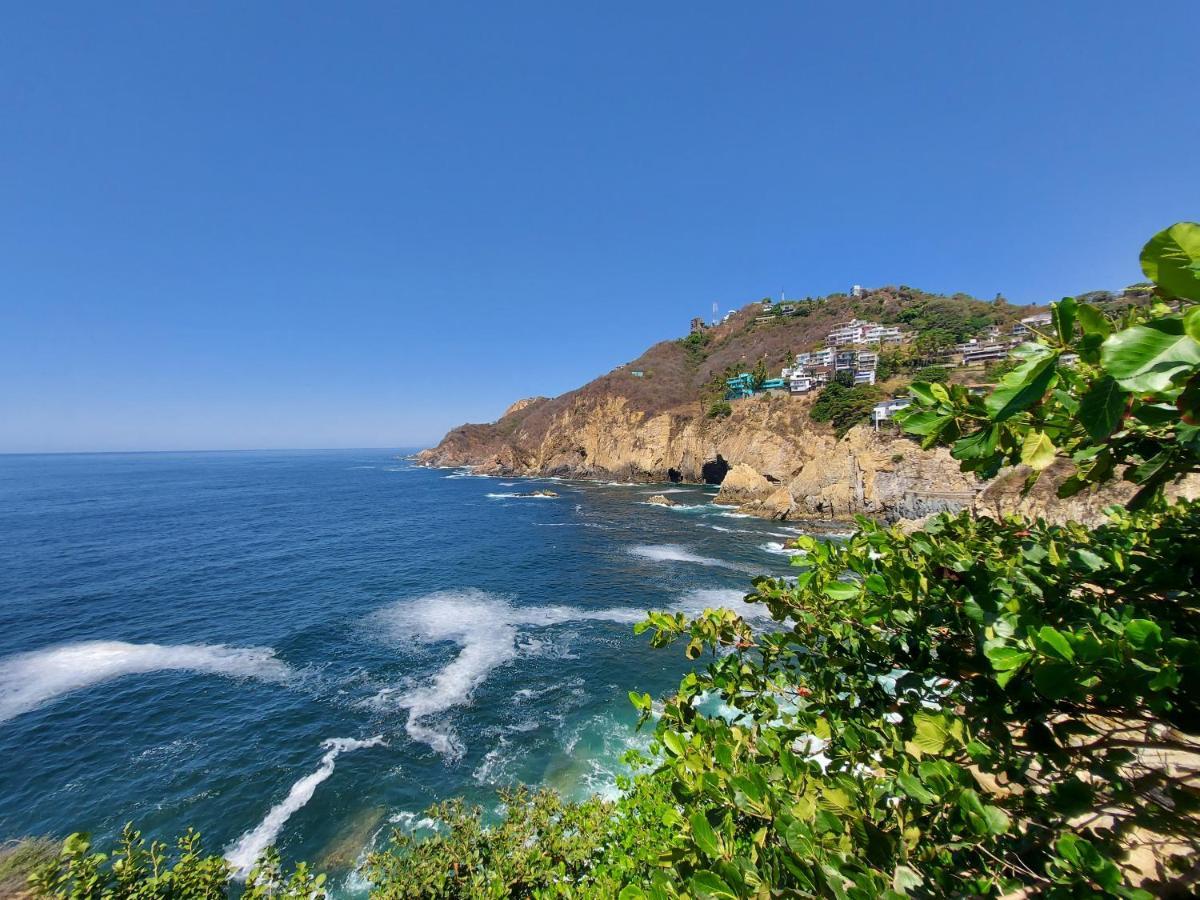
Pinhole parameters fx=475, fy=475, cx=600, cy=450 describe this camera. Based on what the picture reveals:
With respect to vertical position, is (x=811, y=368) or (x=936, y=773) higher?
(x=811, y=368)

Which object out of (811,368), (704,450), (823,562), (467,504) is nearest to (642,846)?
(823,562)

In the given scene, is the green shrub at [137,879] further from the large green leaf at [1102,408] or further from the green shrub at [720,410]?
the green shrub at [720,410]

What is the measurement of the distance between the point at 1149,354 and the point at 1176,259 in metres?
0.37

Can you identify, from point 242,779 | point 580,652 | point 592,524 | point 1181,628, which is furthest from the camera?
point 592,524

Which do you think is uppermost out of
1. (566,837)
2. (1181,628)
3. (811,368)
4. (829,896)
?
(811,368)

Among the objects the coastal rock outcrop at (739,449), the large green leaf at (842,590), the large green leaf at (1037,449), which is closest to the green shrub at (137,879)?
the large green leaf at (842,590)

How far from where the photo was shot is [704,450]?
89250 mm

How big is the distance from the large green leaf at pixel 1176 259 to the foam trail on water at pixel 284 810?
19.3 meters

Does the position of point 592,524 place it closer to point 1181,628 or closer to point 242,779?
point 242,779

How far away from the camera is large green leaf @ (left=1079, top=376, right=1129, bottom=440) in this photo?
154 cm

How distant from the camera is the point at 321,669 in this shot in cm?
2461

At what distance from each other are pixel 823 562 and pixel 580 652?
988 inches

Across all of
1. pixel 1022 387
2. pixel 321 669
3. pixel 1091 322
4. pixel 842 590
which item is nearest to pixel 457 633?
pixel 321 669

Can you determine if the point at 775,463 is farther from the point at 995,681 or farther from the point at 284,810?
the point at 995,681
